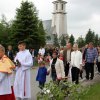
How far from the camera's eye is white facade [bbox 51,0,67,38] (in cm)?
14224

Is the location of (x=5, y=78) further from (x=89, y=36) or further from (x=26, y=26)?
(x=89, y=36)

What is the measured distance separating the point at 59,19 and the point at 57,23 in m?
1.57

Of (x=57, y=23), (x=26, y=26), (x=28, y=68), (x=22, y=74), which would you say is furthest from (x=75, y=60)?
(x=57, y=23)

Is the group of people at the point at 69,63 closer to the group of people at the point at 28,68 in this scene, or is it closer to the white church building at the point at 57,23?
the group of people at the point at 28,68

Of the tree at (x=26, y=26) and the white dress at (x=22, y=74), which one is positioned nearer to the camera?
the white dress at (x=22, y=74)

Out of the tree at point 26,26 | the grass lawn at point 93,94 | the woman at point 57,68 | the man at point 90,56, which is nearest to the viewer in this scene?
the grass lawn at point 93,94

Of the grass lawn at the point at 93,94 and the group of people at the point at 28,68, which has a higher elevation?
the group of people at the point at 28,68

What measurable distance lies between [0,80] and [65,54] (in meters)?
6.87

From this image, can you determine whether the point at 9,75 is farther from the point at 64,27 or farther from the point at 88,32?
the point at 64,27

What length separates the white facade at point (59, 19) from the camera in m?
142

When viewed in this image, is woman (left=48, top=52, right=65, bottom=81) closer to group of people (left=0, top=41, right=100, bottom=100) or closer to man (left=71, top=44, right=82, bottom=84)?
group of people (left=0, top=41, right=100, bottom=100)

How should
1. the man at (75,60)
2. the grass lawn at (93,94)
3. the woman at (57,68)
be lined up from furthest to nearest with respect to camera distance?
1. the man at (75,60)
2. the woman at (57,68)
3. the grass lawn at (93,94)

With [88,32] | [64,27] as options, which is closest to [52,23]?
[64,27]

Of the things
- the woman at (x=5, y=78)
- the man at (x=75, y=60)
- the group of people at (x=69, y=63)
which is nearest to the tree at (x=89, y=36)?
the group of people at (x=69, y=63)
